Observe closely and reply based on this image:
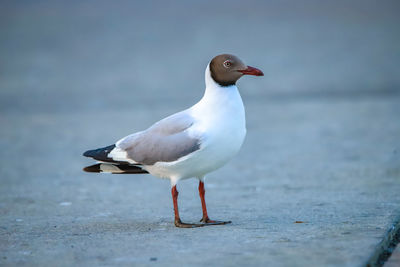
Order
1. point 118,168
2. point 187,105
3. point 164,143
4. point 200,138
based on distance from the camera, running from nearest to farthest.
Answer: point 200,138
point 164,143
point 118,168
point 187,105

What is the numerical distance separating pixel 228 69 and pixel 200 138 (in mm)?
571

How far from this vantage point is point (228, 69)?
4984mm

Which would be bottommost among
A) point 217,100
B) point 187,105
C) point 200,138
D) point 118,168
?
point 118,168

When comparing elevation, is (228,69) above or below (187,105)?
below

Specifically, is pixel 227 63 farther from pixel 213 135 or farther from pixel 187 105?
pixel 187 105

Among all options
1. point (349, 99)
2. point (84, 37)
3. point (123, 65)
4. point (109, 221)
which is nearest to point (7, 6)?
point (84, 37)

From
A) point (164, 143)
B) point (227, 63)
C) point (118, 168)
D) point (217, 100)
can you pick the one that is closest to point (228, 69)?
point (227, 63)

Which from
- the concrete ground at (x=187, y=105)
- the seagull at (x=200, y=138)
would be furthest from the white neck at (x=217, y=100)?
the concrete ground at (x=187, y=105)

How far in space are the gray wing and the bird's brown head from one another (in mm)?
360

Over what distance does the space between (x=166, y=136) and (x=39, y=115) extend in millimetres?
7589

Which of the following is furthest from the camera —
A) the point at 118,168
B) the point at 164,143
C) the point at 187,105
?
the point at 187,105

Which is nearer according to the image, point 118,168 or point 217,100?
point 217,100

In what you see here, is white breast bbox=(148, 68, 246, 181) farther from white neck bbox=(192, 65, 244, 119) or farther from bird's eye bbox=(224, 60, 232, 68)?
bird's eye bbox=(224, 60, 232, 68)

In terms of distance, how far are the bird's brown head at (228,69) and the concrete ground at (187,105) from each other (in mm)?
1036
